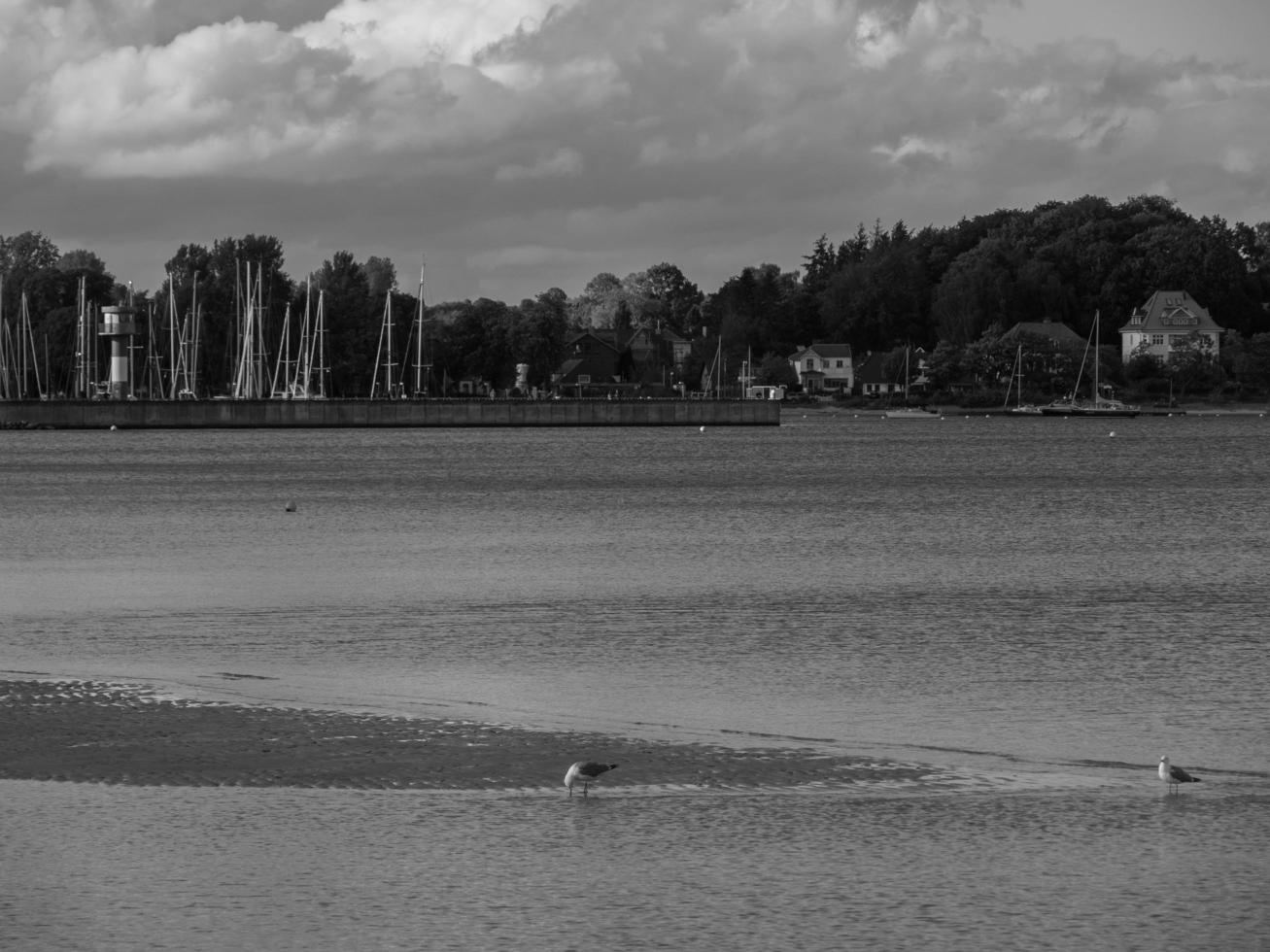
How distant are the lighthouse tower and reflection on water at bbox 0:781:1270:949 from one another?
154 m

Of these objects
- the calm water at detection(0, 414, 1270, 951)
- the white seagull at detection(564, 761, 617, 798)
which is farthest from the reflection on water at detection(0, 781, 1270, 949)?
the white seagull at detection(564, 761, 617, 798)

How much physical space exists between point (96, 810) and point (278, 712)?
5751mm

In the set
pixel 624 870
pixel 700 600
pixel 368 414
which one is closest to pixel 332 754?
pixel 624 870

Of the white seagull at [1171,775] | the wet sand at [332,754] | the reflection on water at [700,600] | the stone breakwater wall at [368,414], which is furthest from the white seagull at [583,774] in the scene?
the stone breakwater wall at [368,414]

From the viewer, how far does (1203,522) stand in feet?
202

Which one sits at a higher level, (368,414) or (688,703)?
(368,414)

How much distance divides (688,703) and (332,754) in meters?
5.92

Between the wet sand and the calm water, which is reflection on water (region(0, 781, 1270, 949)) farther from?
the wet sand

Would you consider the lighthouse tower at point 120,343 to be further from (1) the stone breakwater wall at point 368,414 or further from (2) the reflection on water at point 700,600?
(2) the reflection on water at point 700,600

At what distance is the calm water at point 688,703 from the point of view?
1399cm

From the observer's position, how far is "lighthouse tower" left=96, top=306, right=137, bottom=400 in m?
166

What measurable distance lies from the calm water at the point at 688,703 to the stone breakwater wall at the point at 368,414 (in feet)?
336

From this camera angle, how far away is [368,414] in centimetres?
17450

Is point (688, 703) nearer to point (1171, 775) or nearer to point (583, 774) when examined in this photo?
point (583, 774)
